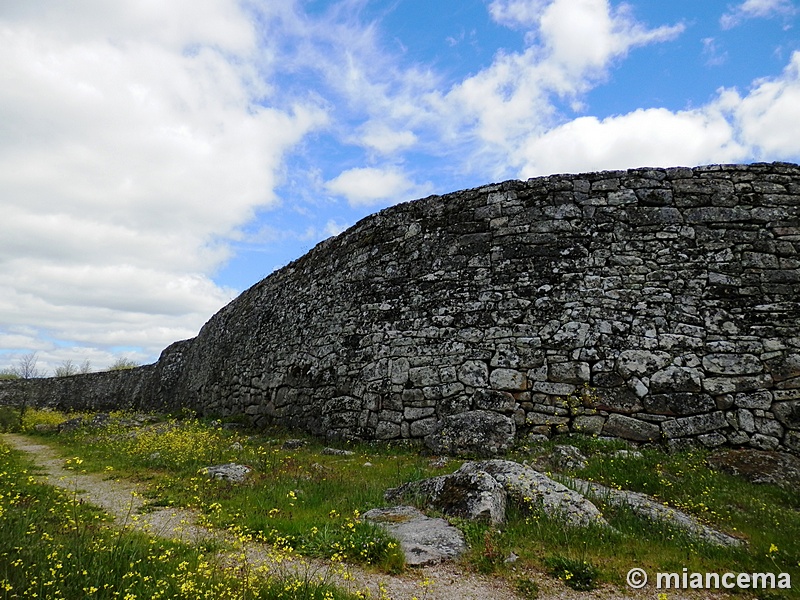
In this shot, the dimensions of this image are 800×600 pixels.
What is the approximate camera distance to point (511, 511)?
5.21 metres

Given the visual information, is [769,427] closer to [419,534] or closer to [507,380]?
[507,380]

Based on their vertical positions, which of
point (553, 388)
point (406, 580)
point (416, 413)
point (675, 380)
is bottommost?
point (406, 580)

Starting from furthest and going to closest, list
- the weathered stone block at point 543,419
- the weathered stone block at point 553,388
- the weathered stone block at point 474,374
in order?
the weathered stone block at point 474,374 < the weathered stone block at point 553,388 < the weathered stone block at point 543,419

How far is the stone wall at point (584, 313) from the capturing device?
8023 millimetres

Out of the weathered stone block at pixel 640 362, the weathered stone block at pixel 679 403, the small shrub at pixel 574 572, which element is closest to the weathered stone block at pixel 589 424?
the weathered stone block at pixel 679 403

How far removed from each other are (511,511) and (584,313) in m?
4.63

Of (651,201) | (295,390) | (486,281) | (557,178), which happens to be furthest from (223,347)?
(651,201)

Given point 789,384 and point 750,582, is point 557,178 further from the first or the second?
point 750,582

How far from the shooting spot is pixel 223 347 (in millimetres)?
17703

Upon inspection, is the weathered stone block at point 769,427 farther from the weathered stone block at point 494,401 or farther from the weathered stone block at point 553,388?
the weathered stone block at point 494,401

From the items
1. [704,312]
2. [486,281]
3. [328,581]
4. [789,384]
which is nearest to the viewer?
[328,581]

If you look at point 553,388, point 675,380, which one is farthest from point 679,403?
point 553,388

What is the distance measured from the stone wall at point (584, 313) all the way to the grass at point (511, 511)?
0.92 meters

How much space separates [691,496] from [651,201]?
5.45 meters
